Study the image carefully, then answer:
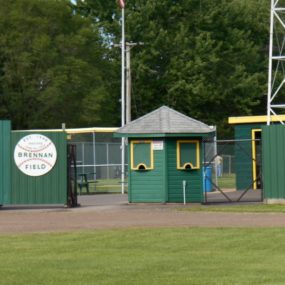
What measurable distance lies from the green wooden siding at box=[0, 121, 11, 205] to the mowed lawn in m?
7.98

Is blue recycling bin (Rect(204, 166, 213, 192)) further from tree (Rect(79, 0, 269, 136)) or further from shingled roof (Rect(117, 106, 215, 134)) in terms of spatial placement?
tree (Rect(79, 0, 269, 136))

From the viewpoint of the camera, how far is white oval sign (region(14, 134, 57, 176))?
82.8 feet

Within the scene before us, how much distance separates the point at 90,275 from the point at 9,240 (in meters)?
5.16

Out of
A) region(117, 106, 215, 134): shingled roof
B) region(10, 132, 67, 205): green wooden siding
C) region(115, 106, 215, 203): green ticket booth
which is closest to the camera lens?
region(10, 132, 67, 205): green wooden siding

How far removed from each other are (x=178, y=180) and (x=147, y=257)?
12746 mm

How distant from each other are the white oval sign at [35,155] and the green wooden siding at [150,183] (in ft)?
8.96

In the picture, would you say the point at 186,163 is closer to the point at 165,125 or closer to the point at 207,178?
the point at 165,125

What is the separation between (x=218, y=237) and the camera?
53.5ft

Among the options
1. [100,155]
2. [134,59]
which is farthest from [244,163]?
[134,59]

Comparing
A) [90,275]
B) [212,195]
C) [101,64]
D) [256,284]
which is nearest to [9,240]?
[90,275]

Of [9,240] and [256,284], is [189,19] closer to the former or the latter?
[9,240]

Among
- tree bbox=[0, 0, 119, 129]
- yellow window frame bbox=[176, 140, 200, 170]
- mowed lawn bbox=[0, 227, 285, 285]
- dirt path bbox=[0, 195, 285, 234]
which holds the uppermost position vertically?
tree bbox=[0, 0, 119, 129]

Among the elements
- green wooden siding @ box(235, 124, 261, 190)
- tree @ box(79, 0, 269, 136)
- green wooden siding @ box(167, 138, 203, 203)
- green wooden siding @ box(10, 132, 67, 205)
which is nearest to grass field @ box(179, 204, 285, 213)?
green wooden siding @ box(167, 138, 203, 203)

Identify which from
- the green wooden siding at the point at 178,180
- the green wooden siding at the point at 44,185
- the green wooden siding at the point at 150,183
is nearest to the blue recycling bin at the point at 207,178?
the green wooden siding at the point at 178,180
